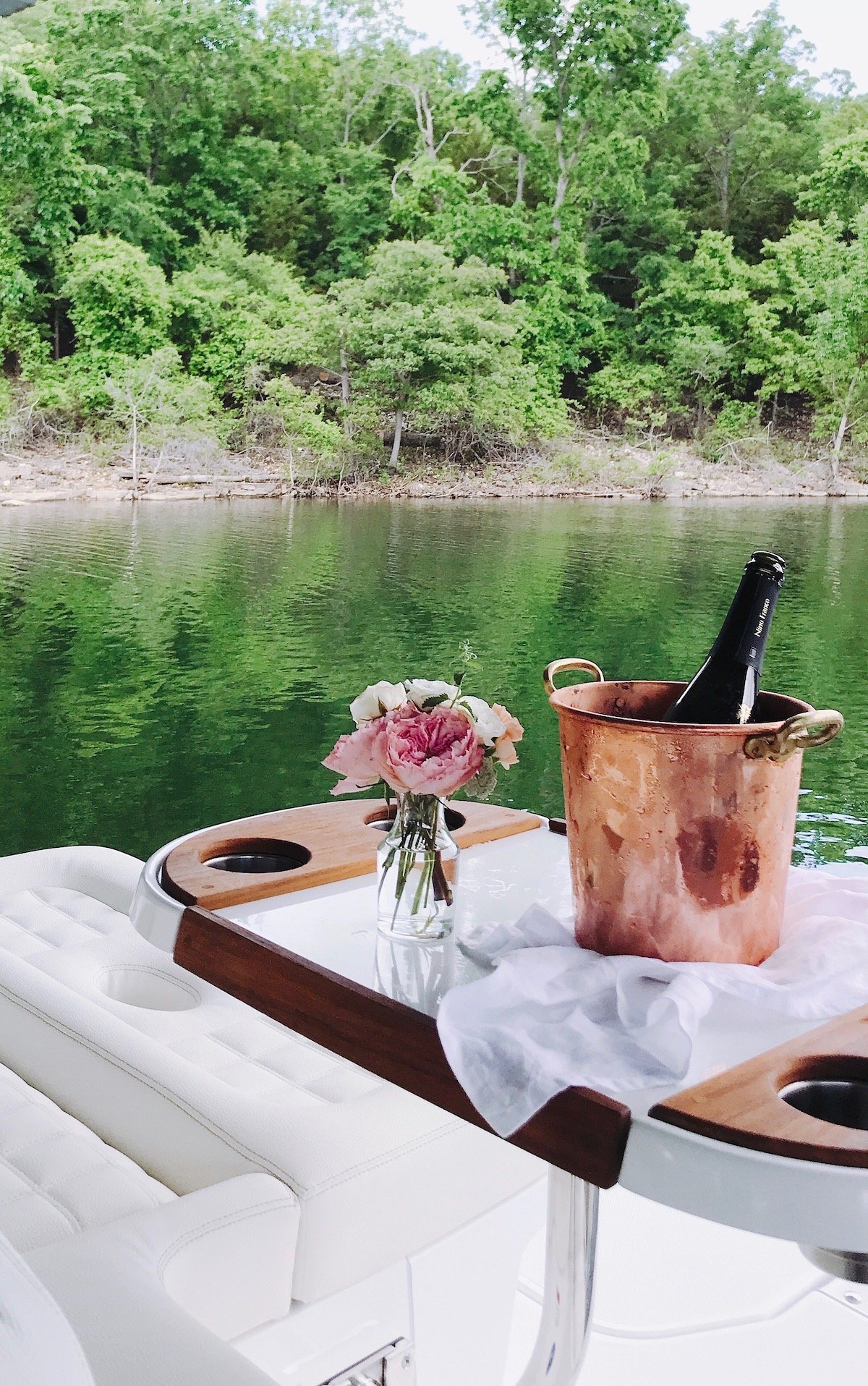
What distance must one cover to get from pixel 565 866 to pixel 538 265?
13.2 meters

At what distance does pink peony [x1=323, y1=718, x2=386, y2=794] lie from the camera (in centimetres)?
75

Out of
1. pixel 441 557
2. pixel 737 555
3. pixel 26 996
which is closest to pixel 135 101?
pixel 441 557

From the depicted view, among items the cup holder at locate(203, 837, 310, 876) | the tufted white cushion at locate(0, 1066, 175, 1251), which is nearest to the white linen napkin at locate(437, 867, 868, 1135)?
the cup holder at locate(203, 837, 310, 876)

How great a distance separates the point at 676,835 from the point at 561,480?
1262 centimetres

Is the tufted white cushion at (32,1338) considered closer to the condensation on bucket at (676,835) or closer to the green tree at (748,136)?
the condensation on bucket at (676,835)

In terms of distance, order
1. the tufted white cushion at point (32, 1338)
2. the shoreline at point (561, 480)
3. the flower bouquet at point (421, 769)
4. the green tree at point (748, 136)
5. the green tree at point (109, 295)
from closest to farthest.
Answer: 1. the tufted white cushion at point (32, 1338)
2. the flower bouquet at point (421, 769)
3. the green tree at point (109, 295)
4. the shoreline at point (561, 480)
5. the green tree at point (748, 136)

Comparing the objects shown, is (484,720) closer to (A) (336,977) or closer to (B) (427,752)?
(B) (427,752)

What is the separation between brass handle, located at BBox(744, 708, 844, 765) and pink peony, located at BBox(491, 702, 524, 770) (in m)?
0.16

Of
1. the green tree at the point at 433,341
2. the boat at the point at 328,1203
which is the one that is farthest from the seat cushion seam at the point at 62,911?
the green tree at the point at 433,341

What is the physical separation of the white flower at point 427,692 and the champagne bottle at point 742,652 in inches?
5.8

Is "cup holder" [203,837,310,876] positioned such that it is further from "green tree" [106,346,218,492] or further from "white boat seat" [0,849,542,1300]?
"green tree" [106,346,218,492]

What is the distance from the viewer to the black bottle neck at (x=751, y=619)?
735 millimetres

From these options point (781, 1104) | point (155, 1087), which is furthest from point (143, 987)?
point (781, 1104)

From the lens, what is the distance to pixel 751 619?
29.5 inches
